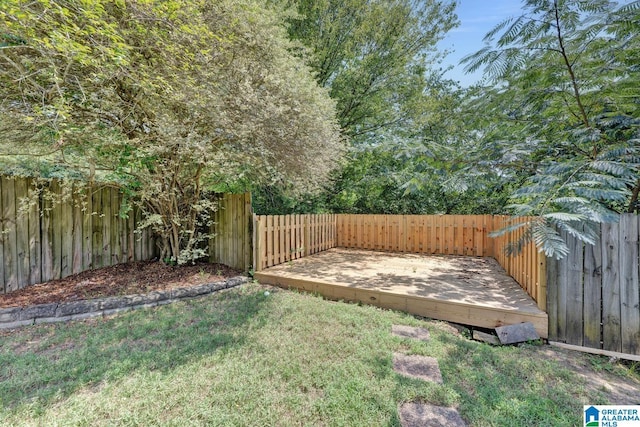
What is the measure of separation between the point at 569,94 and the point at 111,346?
6154 mm

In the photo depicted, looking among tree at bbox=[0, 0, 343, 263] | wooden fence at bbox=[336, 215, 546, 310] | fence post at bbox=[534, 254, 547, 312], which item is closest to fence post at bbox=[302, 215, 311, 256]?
tree at bbox=[0, 0, 343, 263]

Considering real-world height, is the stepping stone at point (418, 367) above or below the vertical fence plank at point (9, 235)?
below

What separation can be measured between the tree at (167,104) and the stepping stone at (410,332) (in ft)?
10.4

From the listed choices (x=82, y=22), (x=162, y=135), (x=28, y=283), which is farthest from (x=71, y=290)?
(x=82, y=22)

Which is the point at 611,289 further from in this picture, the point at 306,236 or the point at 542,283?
the point at 306,236

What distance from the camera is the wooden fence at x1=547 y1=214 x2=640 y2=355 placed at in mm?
2582

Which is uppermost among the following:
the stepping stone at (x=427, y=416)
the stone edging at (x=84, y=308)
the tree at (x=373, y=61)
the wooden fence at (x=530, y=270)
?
the tree at (x=373, y=61)

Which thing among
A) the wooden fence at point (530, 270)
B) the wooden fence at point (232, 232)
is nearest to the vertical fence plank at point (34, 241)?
the wooden fence at point (232, 232)

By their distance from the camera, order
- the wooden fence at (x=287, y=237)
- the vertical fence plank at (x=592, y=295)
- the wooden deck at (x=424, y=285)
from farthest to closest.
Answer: the wooden fence at (x=287, y=237) < the wooden deck at (x=424, y=285) < the vertical fence plank at (x=592, y=295)

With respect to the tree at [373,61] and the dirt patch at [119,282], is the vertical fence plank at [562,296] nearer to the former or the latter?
the dirt patch at [119,282]

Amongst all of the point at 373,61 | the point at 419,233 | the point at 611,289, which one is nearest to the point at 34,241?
the point at 611,289

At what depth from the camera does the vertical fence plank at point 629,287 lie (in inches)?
100

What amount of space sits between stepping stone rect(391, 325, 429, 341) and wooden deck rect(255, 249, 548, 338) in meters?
0.47

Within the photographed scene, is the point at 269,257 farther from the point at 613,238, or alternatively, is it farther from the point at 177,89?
the point at 613,238
